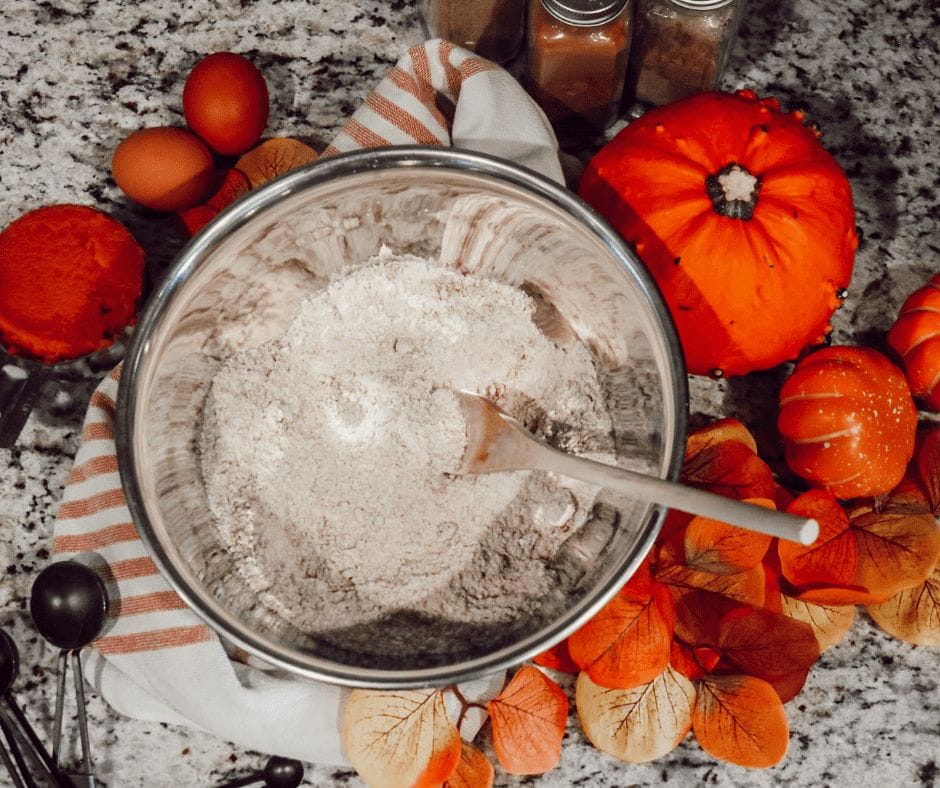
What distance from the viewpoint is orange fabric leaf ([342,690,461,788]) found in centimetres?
77

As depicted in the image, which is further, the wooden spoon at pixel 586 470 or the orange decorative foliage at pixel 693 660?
the orange decorative foliage at pixel 693 660

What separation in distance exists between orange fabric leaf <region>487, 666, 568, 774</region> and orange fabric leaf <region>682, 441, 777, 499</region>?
0.22 m

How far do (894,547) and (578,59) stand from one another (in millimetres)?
496

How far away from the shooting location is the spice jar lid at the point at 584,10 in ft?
2.43

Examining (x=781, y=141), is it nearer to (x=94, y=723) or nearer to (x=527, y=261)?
(x=527, y=261)

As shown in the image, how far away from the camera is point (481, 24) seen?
87 centimetres

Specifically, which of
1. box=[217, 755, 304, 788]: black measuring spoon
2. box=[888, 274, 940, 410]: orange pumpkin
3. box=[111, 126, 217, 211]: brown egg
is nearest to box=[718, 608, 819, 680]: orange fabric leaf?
box=[888, 274, 940, 410]: orange pumpkin

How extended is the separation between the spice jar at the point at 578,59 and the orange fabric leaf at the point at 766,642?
0.47m

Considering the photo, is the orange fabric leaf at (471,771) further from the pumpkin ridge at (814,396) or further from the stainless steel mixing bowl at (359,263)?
the pumpkin ridge at (814,396)

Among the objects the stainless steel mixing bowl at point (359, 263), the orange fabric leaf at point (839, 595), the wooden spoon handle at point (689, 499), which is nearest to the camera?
the wooden spoon handle at point (689, 499)

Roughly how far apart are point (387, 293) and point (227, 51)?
1.08 ft

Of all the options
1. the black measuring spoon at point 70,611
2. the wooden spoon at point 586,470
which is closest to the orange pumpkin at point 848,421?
the wooden spoon at point 586,470

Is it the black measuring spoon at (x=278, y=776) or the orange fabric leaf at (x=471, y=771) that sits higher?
the orange fabric leaf at (x=471, y=771)

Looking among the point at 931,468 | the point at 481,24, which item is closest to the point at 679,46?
the point at 481,24
